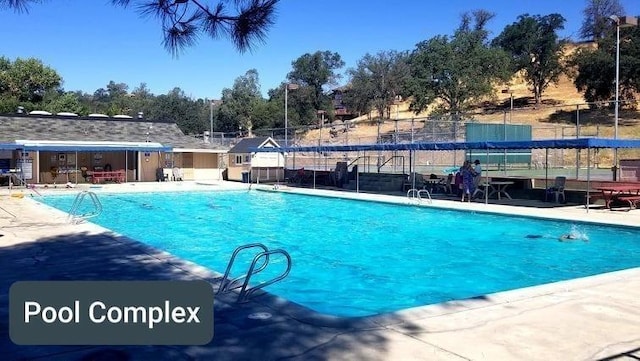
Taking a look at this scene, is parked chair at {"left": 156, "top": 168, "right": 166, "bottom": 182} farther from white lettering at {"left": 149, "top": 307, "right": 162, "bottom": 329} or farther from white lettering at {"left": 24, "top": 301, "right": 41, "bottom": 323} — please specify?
white lettering at {"left": 149, "top": 307, "right": 162, "bottom": 329}

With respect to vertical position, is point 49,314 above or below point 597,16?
below

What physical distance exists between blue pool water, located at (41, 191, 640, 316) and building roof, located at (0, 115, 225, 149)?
12002 mm

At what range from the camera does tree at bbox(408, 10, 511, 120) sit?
7344cm

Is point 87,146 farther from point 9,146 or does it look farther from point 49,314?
point 49,314

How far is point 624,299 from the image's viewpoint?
712 centimetres

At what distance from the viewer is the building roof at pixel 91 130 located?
33.3 metres

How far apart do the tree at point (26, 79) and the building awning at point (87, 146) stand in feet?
105

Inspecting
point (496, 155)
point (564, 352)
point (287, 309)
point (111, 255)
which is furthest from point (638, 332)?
point (496, 155)

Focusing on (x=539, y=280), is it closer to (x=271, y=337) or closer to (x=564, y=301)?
(x=564, y=301)

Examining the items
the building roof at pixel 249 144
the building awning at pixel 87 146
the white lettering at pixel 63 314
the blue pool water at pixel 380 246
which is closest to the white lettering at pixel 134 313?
the white lettering at pixel 63 314

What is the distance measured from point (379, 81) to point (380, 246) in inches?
3159

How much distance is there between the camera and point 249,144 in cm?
3669

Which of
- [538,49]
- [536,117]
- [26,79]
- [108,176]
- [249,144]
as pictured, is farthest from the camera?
[538,49]
